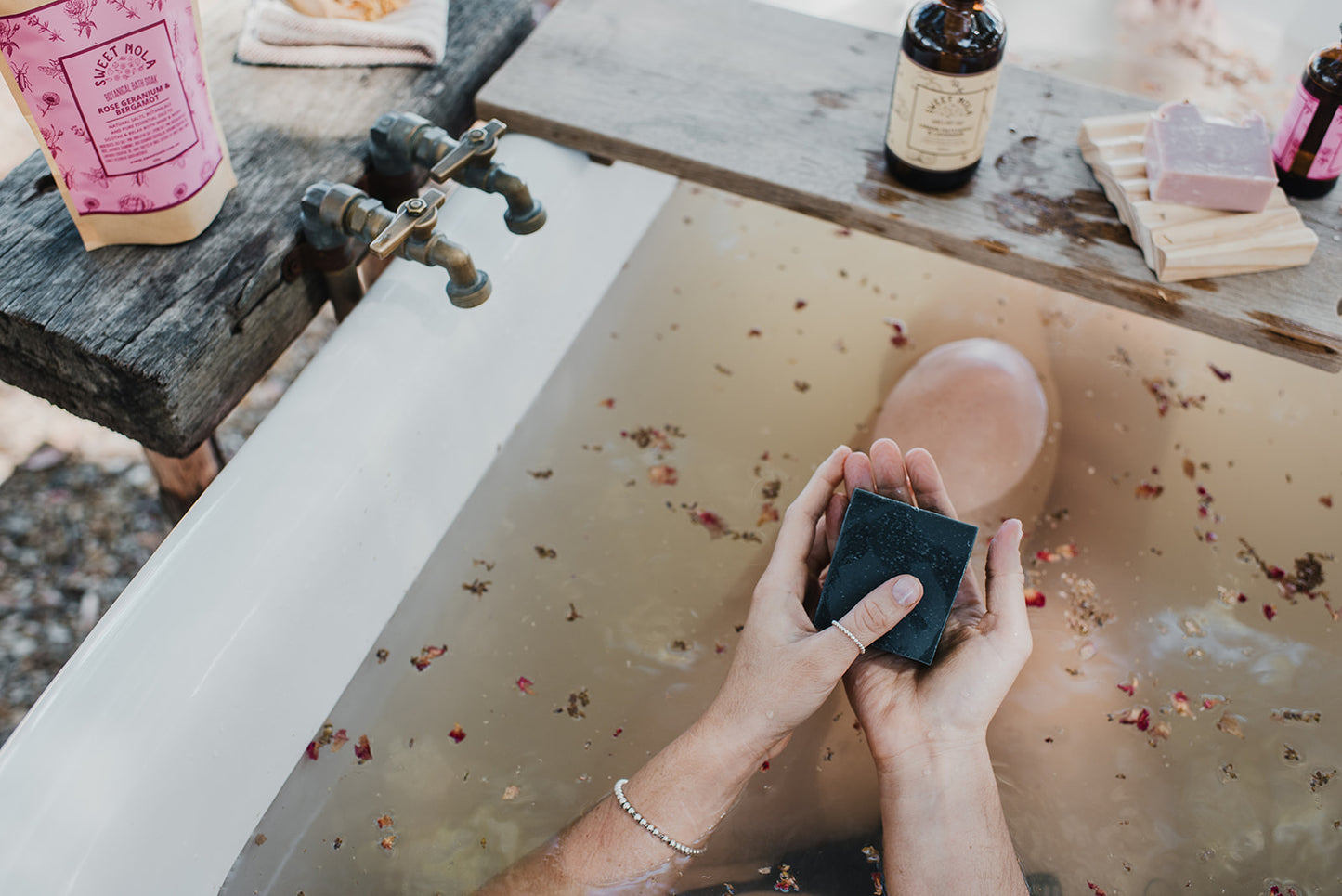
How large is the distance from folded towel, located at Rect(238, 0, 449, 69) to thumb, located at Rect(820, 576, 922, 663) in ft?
3.24

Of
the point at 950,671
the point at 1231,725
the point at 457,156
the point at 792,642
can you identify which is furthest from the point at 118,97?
the point at 1231,725

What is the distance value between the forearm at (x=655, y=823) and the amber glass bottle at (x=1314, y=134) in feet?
3.24

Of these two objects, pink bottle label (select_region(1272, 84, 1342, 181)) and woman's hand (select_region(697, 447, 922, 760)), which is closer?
woman's hand (select_region(697, 447, 922, 760))

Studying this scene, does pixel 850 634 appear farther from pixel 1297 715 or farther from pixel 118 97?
pixel 118 97

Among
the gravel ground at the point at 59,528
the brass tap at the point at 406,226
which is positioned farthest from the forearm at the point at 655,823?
the gravel ground at the point at 59,528

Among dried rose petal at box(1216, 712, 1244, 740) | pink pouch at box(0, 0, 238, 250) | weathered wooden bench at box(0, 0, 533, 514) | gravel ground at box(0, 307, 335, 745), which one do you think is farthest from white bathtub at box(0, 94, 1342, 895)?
gravel ground at box(0, 307, 335, 745)

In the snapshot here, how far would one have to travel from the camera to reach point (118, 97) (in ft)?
3.00

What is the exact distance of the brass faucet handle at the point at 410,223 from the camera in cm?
98

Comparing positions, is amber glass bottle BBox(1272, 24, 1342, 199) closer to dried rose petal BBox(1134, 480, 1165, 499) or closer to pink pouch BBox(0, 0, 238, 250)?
dried rose petal BBox(1134, 480, 1165, 499)

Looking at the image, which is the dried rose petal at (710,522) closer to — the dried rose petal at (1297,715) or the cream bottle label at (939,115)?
the cream bottle label at (939,115)

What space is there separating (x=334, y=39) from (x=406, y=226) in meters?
0.51

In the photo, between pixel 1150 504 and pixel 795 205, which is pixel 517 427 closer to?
pixel 795 205

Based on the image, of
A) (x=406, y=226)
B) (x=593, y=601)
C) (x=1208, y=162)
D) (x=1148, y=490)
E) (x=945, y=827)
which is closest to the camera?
(x=945, y=827)

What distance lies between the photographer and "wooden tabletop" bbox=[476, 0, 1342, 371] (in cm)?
114
